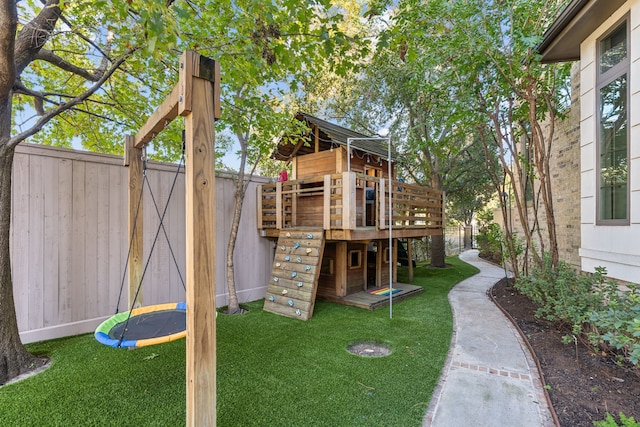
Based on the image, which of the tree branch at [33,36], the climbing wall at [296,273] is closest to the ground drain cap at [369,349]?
the climbing wall at [296,273]

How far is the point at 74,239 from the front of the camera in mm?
4141

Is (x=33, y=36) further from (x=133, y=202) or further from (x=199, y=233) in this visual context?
(x=199, y=233)

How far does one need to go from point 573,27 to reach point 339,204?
408 centimetres

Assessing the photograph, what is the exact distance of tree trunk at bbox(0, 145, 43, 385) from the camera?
300 cm

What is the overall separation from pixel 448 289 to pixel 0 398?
7.64 m

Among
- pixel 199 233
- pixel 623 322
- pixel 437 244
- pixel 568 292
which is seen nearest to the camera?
pixel 199 233

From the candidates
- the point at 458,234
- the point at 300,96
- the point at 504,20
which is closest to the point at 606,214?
the point at 504,20

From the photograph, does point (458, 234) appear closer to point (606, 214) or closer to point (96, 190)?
point (606, 214)

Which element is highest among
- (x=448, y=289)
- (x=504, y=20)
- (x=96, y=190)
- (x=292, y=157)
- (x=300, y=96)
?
(x=300, y=96)

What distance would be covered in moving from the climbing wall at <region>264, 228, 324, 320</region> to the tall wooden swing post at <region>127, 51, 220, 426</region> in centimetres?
317

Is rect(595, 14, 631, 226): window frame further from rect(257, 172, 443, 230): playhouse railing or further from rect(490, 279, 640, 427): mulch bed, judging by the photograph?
rect(257, 172, 443, 230): playhouse railing

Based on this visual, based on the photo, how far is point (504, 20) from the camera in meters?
4.95

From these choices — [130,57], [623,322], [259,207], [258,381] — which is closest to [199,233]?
[258,381]

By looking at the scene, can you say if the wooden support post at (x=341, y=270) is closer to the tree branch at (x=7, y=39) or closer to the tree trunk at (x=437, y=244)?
the tree branch at (x=7, y=39)
